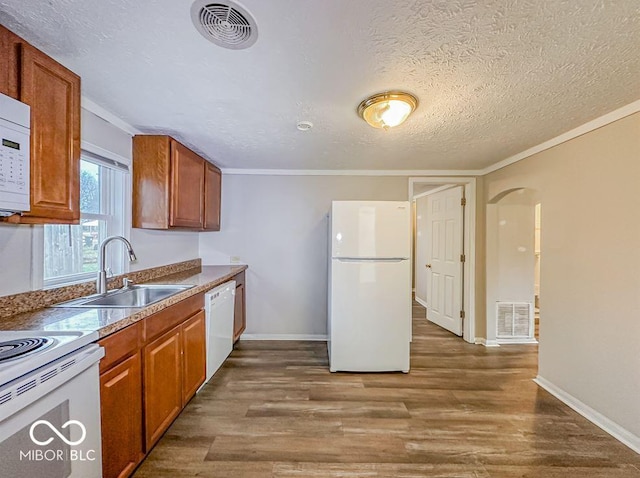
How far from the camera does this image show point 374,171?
3.67m

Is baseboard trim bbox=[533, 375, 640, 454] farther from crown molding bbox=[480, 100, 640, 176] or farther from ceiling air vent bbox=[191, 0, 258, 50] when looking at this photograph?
ceiling air vent bbox=[191, 0, 258, 50]

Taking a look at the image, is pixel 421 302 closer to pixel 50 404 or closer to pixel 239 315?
pixel 239 315

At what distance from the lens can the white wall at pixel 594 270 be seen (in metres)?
1.87

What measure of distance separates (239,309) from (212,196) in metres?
1.38

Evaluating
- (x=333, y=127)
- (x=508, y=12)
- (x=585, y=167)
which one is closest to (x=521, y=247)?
(x=585, y=167)

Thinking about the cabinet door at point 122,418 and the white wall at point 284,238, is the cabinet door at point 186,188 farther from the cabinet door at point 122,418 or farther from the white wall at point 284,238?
the cabinet door at point 122,418

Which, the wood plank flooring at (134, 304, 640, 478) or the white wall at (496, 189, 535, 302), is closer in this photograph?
the wood plank flooring at (134, 304, 640, 478)

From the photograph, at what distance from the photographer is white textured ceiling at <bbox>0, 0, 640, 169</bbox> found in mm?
1103

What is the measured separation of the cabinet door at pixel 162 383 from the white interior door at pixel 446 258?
11.0ft

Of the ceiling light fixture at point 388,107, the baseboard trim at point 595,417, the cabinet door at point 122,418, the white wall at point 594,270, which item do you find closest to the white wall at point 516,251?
the white wall at point 594,270

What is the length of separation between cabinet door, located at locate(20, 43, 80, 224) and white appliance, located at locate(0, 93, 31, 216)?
0.07m

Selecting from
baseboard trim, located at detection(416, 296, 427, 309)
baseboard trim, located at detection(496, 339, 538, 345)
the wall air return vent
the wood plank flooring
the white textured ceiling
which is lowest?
the wood plank flooring

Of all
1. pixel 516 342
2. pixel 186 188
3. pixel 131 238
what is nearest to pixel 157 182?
pixel 186 188

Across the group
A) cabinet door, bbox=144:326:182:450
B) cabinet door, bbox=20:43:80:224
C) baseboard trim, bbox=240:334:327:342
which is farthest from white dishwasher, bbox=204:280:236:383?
cabinet door, bbox=20:43:80:224
